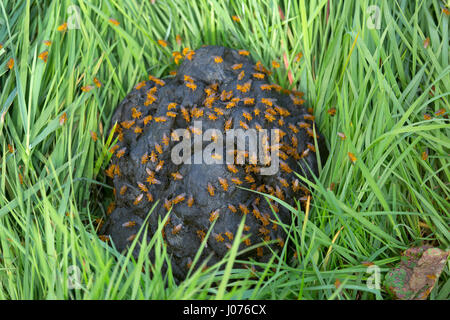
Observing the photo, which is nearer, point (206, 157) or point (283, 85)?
point (206, 157)

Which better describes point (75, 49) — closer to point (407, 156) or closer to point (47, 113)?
point (47, 113)

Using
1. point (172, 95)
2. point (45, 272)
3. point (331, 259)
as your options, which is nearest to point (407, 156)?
point (331, 259)

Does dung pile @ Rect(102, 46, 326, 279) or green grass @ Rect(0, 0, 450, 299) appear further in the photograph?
dung pile @ Rect(102, 46, 326, 279)

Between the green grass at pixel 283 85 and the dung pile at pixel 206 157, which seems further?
the dung pile at pixel 206 157

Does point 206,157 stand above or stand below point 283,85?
below
